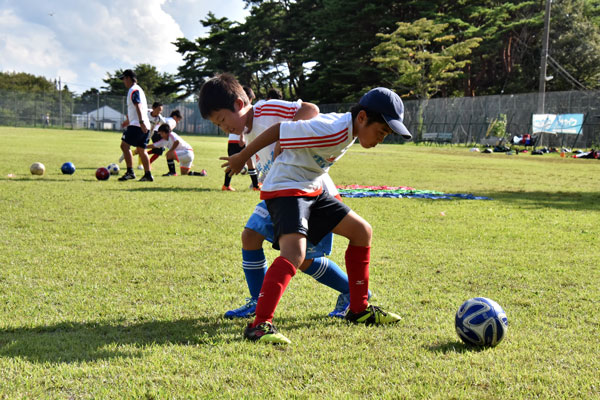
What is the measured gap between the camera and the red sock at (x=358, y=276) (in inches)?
141

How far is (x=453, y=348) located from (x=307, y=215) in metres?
1.16

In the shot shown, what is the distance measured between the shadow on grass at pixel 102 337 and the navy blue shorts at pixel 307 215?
0.68m

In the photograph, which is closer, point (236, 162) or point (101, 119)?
point (236, 162)

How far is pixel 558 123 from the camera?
33375 millimetres

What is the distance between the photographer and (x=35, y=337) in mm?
3139

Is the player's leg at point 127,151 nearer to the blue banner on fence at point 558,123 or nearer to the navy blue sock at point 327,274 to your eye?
the navy blue sock at point 327,274

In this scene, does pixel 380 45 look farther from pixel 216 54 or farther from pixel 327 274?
pixel 327 274

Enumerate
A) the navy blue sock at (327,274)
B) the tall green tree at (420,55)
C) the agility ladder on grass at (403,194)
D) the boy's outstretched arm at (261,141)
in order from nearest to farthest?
the boy's outstretched arm at (261,141)
the navy blue sock at (327,274)
the agility ladder on grass at (403,194)
the tall green tree at (420,55)

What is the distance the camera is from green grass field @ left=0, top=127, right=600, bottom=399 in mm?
2633

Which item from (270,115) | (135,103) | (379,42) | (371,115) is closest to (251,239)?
(270,115)

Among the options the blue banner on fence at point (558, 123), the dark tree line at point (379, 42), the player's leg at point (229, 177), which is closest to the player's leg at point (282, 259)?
the player's leg at point (229, 177)

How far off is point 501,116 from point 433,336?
3693 centimetres

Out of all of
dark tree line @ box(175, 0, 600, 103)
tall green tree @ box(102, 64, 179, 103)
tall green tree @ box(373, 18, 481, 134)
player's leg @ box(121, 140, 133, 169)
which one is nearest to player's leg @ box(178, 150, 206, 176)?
player's leg @ box(121, 140, 133, 169)

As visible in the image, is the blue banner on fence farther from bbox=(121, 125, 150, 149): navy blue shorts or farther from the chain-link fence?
bbox=(121, 125, 150, 149): navy blue shorts
